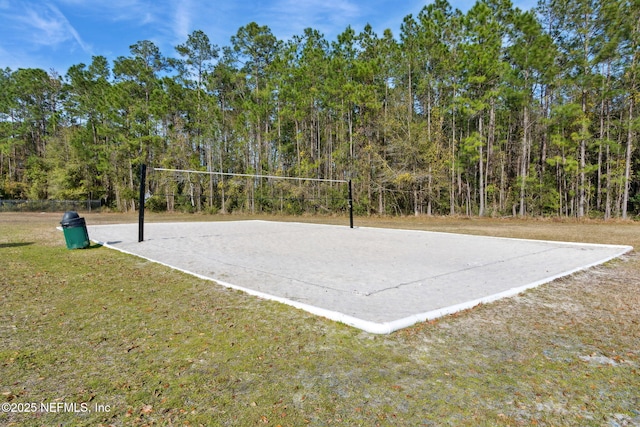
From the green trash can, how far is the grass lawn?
454cm

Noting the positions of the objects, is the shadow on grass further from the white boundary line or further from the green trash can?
the white boundary line

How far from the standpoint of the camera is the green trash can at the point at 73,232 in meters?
8.18

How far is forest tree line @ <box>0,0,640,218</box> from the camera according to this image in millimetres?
19453

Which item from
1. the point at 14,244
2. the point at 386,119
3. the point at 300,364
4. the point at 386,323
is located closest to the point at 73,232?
the point at 14,244

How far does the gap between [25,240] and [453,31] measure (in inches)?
956

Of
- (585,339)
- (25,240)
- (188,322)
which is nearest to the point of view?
(585,339)

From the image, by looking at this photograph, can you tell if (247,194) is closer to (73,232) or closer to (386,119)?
(386,119)

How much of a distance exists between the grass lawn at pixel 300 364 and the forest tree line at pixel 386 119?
19641 mm

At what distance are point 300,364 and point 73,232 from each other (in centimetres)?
818

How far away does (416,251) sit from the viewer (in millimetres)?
8094

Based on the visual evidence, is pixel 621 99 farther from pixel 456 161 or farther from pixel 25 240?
pixel 25 240

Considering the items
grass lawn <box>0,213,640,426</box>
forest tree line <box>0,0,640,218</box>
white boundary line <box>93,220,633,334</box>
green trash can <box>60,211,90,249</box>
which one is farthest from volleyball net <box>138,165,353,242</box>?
grass lawn <box>0,213,640,426</box>

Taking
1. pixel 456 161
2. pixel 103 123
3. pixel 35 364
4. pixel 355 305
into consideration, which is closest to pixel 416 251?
pixel 355 305

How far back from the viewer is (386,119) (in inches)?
916
